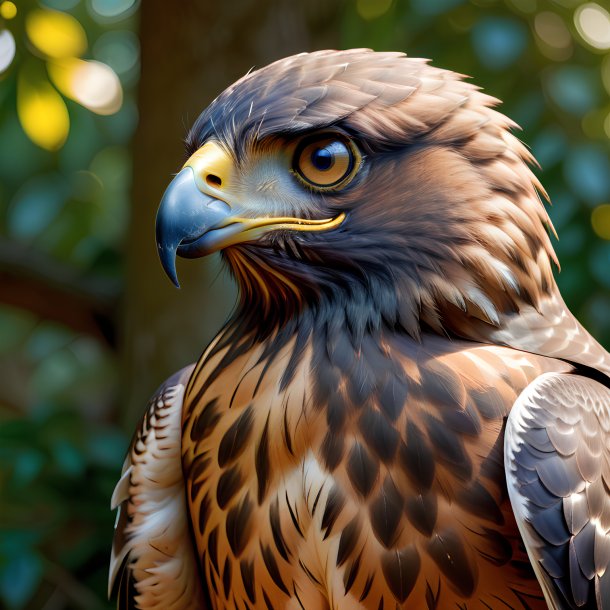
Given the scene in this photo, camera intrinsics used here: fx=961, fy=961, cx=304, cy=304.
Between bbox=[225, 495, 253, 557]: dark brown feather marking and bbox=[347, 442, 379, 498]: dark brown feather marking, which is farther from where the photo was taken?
bbox=[225, 495, 253, 557]: dark brown feather marking

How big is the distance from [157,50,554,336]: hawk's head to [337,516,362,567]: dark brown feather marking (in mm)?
351

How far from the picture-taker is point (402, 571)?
1.62 metres

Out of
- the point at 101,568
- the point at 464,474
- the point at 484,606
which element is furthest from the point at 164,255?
the point at 101,568

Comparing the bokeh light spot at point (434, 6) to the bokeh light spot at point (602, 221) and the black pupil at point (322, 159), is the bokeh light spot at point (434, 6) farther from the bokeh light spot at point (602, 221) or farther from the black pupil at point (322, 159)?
the black pupil at point (322, 159)

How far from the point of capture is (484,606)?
5.28 feet

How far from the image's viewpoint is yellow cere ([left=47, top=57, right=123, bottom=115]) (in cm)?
328

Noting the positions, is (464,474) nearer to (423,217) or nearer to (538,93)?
(423,217)

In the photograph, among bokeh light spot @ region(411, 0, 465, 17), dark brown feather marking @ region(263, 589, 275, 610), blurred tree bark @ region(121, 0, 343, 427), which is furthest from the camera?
blurred tree bark @ region(121, 0, 343, 427)

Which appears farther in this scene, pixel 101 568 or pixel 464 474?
pixel 101 568

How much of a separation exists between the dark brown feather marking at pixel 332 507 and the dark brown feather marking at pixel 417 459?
0.40 feet

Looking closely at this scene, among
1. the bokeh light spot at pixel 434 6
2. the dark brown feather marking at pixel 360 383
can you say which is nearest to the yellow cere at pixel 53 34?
the bokeh light spot at pixel 434 6

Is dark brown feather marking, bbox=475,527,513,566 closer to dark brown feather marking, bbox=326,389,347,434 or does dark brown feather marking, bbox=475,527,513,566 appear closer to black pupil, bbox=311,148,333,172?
dark brown feather marking, bbox=326,389,347,434

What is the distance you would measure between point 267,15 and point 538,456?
2379 mm

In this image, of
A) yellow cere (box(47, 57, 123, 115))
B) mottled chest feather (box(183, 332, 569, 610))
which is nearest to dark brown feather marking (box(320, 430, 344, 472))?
mottled chest feather (box(183, 332, 569, 610))
